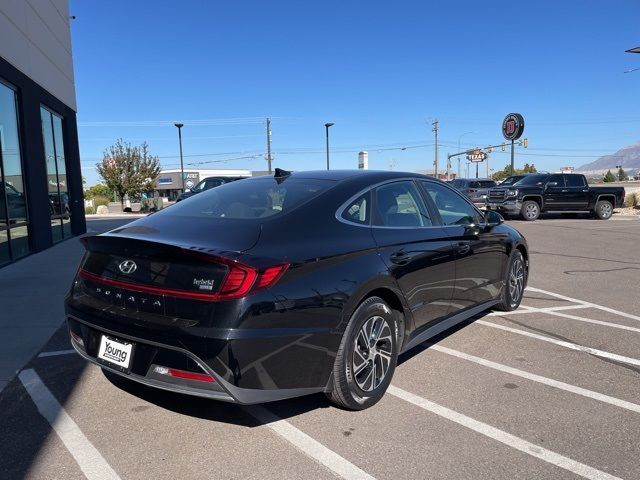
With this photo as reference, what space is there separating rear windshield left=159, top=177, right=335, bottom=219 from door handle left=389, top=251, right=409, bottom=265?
0.70 meters

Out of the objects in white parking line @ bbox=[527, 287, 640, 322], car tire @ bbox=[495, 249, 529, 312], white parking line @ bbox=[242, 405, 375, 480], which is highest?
car tire @ bbox=[495, 249, 529, 312]

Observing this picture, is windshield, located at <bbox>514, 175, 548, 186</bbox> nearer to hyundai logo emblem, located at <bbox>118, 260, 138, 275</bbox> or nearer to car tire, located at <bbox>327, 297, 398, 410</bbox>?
car tire, located at <bbox>327, 297, 398, 410</bbox>

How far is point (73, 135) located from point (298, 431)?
1475 cm

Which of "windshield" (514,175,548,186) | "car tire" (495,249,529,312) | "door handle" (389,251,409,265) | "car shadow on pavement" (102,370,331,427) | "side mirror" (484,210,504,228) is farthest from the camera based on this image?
"windshield" (514,175,548,186)

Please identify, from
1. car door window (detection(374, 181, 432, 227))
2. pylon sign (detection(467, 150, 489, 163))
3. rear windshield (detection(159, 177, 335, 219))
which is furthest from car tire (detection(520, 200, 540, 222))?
pylon sign (detection(467, 150, 489, 163))

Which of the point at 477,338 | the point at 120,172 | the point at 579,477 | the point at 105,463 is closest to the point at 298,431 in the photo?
the point at 105,463

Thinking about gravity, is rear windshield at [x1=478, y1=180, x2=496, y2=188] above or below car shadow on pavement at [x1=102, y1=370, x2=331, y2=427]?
above

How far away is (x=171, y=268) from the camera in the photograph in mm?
2934

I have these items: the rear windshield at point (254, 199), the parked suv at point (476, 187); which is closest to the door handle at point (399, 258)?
the rear windshield at point (254, 199)

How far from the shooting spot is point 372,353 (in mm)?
3547

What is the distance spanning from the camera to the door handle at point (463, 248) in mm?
4566

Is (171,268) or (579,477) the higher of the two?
(171,268)

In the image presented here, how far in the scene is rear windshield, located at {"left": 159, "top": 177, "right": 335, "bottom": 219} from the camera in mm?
3578

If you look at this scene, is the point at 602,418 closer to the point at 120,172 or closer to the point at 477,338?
the point at 477,338
